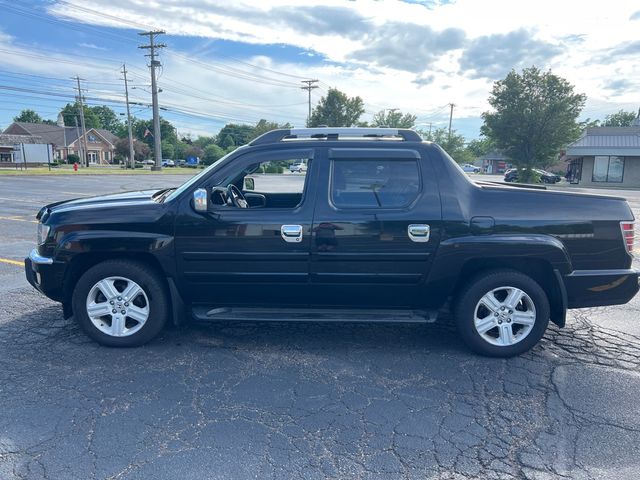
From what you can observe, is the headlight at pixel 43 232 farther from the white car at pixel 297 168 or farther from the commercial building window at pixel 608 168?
the commercial building window at pixel 608 168

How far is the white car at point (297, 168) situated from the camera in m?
4.00

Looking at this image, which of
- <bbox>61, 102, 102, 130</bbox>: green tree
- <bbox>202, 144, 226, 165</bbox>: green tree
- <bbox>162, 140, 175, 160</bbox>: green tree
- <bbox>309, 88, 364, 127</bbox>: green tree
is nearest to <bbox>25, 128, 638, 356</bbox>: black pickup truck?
<bbox>309, 88, 364, 127</bbox>: green tree

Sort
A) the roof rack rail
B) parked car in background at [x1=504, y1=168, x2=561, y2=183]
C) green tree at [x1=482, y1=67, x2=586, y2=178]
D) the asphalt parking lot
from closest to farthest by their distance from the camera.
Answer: the asphalt parking lot
the roof rack rail
green tree at [x1=482, y1=67, x2=586, y2=178]
parked car in background at [x1=504, y1=168, x2=561, y2=183]

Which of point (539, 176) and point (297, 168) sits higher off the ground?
point (539, 176)

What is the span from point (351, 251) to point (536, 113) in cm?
3667

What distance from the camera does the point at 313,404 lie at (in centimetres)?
321

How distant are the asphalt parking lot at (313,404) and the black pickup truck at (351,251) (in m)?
0.38

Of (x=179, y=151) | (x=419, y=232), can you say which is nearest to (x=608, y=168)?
(x=419, y=232)

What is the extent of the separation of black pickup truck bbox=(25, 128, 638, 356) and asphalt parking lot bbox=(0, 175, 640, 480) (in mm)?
376

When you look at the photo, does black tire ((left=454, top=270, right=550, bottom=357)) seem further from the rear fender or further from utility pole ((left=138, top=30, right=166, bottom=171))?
utility pole ((left=138, top=30, right=166, bottom=171))

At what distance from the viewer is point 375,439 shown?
284 cm

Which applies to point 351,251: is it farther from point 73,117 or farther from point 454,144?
point 73,117

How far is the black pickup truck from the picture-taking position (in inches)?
151

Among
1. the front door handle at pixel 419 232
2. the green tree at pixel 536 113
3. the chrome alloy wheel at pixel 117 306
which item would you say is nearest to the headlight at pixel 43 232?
the chrome alloy wheel at pixel 117 306
